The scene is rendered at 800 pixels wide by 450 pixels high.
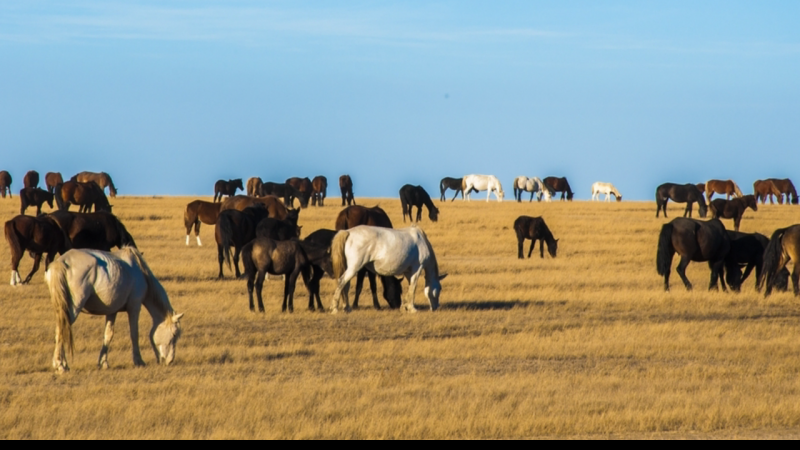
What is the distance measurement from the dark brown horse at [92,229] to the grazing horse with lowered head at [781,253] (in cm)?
1215

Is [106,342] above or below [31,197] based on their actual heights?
below

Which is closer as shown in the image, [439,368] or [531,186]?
[439,368]

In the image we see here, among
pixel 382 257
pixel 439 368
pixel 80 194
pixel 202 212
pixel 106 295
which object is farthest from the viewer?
pixel 80 194

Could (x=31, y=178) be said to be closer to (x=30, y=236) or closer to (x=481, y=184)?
(x=481, y=184)

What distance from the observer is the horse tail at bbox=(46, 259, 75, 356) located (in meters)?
10.0

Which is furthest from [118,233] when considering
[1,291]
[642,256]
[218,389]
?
[642,256]

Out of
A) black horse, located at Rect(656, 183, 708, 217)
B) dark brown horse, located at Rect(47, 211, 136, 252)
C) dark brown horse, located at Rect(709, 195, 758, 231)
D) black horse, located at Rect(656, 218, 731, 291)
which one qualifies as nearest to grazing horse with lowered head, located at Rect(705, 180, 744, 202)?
black horse, located at Rect(656, 183, 708, 217)

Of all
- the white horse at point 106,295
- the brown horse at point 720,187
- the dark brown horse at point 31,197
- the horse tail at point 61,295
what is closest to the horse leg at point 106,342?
the white horse at point 106,295

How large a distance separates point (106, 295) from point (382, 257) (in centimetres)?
631

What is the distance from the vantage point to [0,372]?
1053 cm

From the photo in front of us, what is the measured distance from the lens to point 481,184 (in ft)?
210

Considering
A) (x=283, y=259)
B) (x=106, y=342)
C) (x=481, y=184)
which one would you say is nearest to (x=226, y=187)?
(x=481, y=184)

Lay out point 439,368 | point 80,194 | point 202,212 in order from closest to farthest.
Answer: point 439,368, point 202,212, point 80,194

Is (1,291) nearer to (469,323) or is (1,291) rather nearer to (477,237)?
(469,323)
